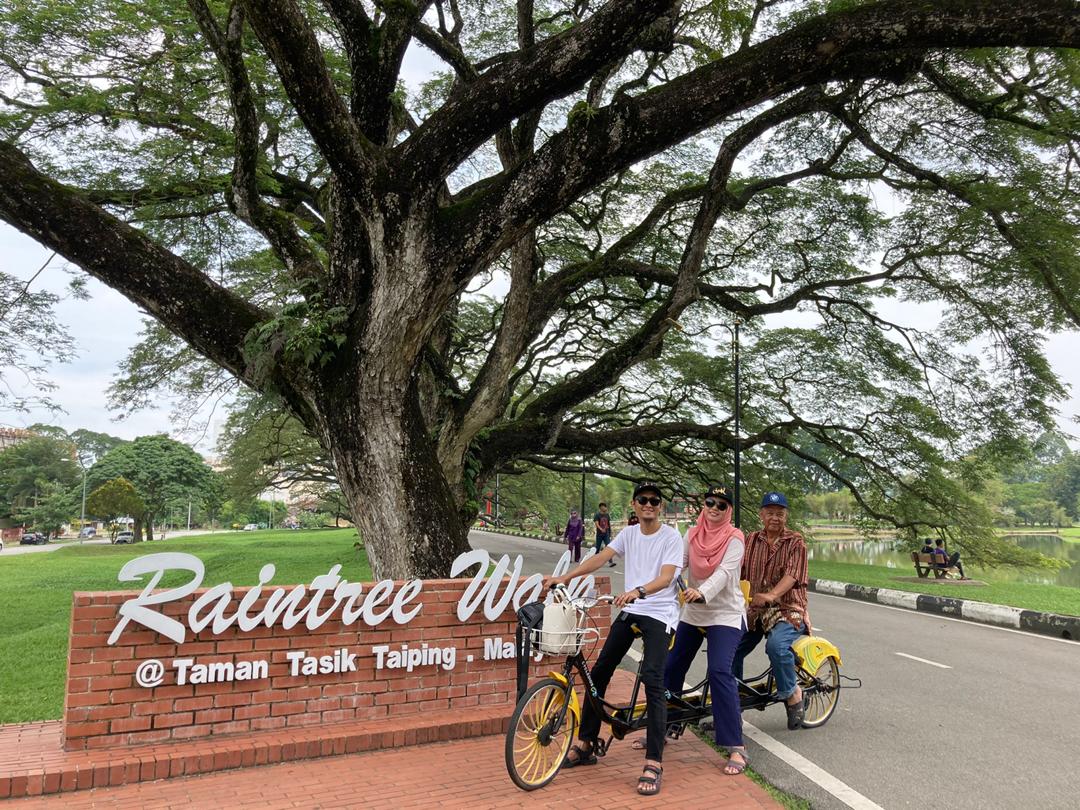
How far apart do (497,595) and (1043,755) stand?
3828mm

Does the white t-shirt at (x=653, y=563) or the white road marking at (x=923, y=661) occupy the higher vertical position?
the white t-shirt at (x=653, y=563)

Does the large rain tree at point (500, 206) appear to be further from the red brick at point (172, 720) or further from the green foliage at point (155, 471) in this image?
the green foliage at point (155, 471)

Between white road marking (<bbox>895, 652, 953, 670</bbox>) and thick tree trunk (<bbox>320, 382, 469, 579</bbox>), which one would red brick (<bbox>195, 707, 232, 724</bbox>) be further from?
white road marking (<bbox>895, 652, 953, 670</bbox>)

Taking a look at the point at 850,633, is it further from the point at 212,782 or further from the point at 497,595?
the point at 212,782

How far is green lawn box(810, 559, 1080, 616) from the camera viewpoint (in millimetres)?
11859

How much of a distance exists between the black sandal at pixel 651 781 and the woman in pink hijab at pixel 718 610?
62 cm

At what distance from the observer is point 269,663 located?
15.2 feet

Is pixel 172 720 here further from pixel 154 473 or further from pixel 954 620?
pixel 154 473

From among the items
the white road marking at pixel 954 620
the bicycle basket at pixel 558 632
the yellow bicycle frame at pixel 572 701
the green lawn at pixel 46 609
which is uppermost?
the bicycle basket at pixel 558 632

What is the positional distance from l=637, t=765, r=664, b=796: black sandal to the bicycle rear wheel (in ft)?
6.02

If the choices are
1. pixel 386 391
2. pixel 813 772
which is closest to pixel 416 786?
pixel 813 772

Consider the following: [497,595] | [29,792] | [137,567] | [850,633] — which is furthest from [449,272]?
[850,633]

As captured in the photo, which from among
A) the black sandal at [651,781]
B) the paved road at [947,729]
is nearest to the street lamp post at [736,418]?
the paved road at [947,729]

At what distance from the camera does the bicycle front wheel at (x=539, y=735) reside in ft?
12.7
